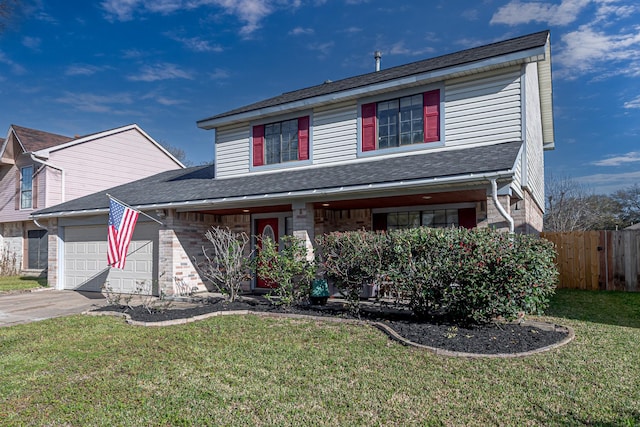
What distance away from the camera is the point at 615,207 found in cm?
3441

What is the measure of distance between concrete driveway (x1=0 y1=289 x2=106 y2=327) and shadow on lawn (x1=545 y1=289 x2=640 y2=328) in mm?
10652

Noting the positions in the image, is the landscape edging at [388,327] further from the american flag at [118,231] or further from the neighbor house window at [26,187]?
the neighbor house window at [26,187]

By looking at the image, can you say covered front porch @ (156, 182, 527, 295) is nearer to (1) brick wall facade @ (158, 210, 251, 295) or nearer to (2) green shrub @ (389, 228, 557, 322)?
(1) brick wall facade @ (158, 210, 251, 295)

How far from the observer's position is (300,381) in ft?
14.8

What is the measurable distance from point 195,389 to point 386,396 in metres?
2.03

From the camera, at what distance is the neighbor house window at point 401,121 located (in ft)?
33.8

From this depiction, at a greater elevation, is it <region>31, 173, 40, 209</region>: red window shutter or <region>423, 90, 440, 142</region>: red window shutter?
<region>423, 90, 440, 142</region>: red window shutter

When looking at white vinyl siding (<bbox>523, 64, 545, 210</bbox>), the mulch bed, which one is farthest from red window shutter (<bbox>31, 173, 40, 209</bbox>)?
white vinyl siding (<bbox>523, 64, 545, 210</bbox>)

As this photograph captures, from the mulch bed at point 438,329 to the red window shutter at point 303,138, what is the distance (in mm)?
4958

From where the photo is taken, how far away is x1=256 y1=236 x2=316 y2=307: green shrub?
845cm

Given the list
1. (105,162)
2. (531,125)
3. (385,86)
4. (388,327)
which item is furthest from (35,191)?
(531,125)

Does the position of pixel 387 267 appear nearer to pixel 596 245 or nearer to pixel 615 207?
pixel 596 245

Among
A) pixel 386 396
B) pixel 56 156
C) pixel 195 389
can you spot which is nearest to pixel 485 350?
pixel 386 396

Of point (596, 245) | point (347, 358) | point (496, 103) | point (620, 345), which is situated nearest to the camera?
point (347, 358)
